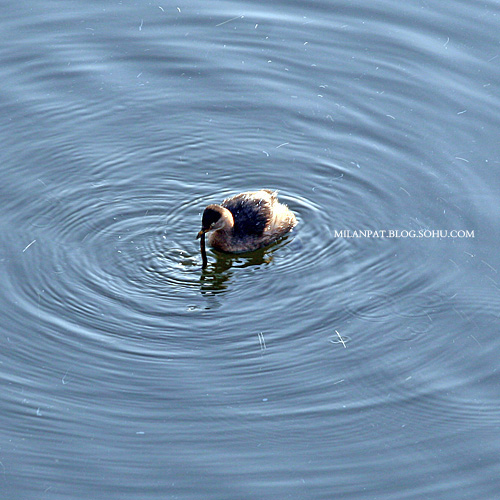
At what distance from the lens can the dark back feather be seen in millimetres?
12039

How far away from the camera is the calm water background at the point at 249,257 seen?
9.41 metres

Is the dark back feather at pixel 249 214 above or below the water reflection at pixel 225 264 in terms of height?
above

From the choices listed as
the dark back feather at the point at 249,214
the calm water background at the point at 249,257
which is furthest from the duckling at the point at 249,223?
the calm water background at the point at 249,257

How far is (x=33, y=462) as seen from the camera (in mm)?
9266

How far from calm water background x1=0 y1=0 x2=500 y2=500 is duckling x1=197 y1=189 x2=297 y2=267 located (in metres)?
0.19

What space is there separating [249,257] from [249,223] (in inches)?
17.9

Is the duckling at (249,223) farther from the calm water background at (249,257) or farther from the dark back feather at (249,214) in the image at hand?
the calm water background at (249,257)

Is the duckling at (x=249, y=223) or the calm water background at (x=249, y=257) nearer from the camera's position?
the calm water background at (x=249, y=257)

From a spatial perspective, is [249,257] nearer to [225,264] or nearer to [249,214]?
[225,264]

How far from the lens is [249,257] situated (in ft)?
40.3

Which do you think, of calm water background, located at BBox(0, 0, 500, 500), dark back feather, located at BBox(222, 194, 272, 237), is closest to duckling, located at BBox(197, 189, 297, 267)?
dark back feather, located at BBox(222, 194, 272, 237)

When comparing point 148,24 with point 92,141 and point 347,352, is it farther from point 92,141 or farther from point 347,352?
point 347,352

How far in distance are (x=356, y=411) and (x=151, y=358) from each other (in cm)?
214

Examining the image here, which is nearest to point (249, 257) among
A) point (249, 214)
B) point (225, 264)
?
point (225, 264)
